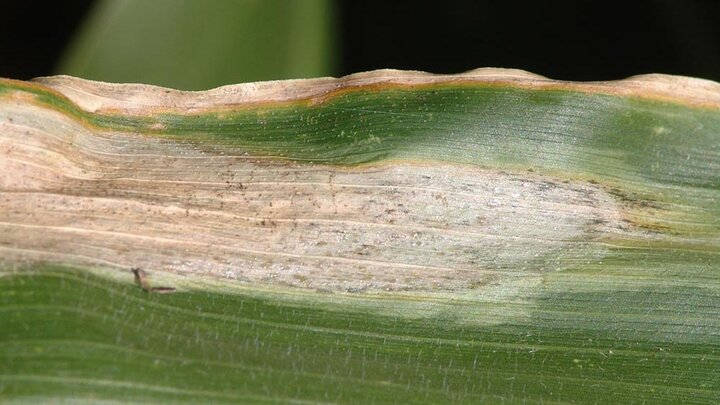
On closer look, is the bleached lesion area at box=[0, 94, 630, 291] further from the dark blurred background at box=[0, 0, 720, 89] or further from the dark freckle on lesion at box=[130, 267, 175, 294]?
the dark blurred background at box=[0, 0, 720, 89]

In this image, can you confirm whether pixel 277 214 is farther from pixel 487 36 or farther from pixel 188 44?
pixel 487 36

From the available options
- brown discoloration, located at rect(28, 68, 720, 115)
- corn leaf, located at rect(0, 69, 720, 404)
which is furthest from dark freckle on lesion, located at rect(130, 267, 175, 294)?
brown discoloration, located at rect(28, 68, 720, 115)

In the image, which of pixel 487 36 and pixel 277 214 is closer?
pixel 277 214

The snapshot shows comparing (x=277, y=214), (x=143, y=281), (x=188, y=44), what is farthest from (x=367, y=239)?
(x=188, y=44)

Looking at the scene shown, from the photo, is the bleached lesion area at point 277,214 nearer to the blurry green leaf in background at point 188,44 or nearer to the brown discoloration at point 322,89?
the brown discoloration at point 322,89

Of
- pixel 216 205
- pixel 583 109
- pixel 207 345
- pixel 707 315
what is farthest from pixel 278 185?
pixel 707 315

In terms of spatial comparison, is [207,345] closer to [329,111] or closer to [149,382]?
[149,382]
